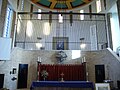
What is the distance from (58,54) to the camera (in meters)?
9.70

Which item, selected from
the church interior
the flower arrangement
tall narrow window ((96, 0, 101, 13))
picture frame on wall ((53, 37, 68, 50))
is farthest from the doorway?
tall narrow window ((96, 0, 101, 13))

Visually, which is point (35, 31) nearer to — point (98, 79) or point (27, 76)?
point (27, 76)

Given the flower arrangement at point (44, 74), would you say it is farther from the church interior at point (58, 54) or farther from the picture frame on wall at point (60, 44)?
the picture frame on wall at point (60, 44)

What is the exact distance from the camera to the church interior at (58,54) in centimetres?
766

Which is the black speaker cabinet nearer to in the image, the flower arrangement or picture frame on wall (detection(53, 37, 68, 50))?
the flower arrangement

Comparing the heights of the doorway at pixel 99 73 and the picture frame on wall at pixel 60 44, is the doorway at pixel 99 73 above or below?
below

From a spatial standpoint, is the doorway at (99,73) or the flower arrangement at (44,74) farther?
the doorway at (99,73)

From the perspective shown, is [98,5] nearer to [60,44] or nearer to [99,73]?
[60,44]

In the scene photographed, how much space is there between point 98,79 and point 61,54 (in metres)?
2.99

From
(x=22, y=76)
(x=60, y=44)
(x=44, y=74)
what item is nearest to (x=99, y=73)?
(x=44, y=74)

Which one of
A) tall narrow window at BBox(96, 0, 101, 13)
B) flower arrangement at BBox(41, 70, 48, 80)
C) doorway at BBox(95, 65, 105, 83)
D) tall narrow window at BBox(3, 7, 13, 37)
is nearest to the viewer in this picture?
flower arrangement at BBox(41, 70, 48, 80)

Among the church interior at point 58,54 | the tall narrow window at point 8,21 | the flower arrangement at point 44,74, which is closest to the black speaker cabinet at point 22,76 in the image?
the church interior at point 58,54

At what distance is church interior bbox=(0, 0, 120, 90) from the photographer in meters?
7.66

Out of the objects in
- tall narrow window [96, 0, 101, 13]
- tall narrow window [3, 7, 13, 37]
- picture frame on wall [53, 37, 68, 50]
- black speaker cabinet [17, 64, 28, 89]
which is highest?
tall narrow window [96, 0, 101, 13]
